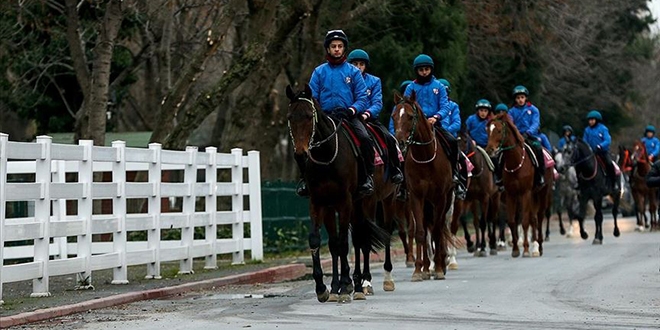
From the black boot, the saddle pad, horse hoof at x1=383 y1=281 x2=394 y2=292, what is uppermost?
the saddle pad

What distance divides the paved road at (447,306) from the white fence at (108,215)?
4.24 ft

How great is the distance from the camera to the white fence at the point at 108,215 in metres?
16.9

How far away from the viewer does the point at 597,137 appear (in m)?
→ 34.0

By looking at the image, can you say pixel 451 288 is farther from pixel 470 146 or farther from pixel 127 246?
pixel 470 146

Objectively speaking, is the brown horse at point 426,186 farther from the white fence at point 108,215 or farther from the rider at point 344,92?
the white fence at point 108,215

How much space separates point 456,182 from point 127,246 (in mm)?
4874

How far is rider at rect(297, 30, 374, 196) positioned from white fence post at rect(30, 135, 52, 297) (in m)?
2.93

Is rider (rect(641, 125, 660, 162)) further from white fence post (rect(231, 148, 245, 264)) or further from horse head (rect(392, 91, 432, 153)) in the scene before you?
horse head (rect(392, 91, 432, 153))

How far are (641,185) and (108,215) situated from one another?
24.2m

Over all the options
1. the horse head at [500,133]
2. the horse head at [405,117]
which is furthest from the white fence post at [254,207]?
the horse head at [405,117]

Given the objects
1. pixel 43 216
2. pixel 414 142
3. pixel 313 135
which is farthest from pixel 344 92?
pixel 43 216

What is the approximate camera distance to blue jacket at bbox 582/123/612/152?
1329 inches

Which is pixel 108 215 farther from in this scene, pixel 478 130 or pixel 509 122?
pixel 478 130

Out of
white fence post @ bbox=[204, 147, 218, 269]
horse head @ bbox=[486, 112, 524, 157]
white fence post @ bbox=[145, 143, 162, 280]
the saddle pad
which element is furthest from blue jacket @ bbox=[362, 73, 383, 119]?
the saddle pad
